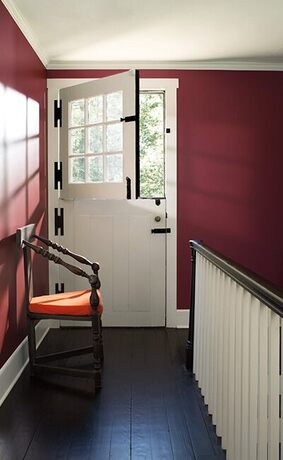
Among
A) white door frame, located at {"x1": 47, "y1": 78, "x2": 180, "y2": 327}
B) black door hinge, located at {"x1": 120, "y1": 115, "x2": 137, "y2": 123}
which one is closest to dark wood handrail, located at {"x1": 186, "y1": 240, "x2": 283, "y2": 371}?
black door hinge, located at {"x1": 120, "y1": 115, "x2": 137, "y2": 123}

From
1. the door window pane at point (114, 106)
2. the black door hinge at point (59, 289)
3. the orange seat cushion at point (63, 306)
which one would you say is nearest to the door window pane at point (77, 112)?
the door window pane at point (114, 106)

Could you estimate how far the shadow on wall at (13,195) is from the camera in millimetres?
2916

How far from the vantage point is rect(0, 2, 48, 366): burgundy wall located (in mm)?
2924

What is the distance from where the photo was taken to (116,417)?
259 centimetres

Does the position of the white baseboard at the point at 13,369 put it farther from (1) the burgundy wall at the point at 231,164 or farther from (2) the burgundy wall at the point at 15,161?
(1) the burgundy wall at the point at 231,164

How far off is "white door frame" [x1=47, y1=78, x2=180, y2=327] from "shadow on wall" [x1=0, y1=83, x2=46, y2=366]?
0.54m

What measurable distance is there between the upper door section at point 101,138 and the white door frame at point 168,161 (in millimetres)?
130

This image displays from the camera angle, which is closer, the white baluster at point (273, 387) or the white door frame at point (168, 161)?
the white baluster at point (273, 387)

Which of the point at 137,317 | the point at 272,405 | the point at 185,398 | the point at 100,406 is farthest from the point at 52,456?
the point at 137,317

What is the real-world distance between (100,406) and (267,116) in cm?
293

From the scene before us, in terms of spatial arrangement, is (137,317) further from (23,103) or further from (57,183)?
(23,103)

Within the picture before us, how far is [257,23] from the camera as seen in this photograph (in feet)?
11.2

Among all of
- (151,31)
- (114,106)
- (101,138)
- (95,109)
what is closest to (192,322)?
(101,138)

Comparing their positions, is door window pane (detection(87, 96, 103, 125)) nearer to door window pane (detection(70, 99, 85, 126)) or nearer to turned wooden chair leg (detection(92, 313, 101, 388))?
door window pane (detection(70, 99, 85, 126))
